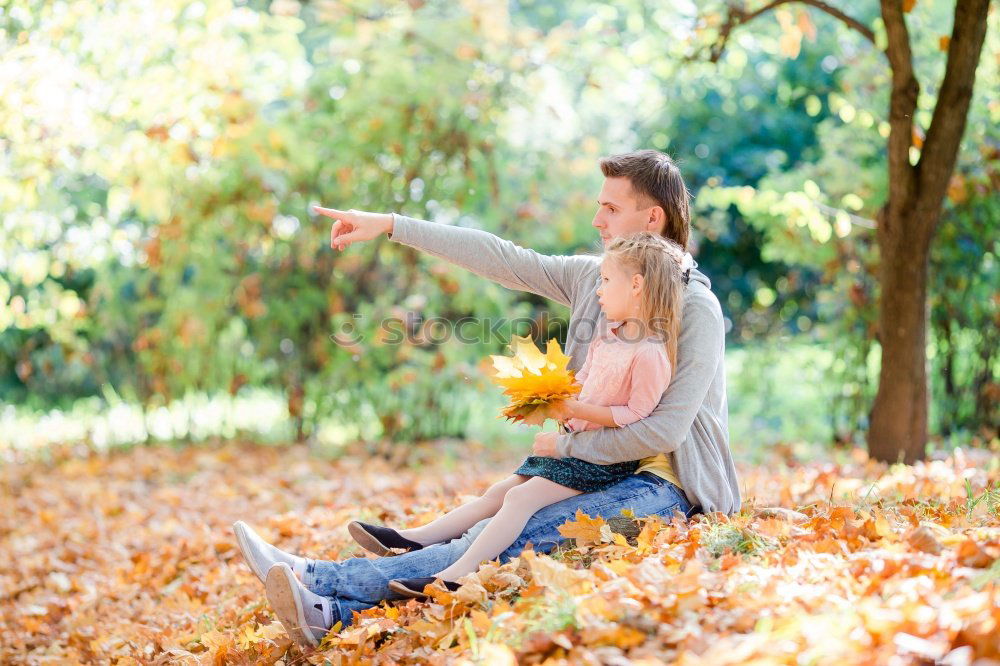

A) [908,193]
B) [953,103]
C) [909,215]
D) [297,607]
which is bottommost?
[297,607]

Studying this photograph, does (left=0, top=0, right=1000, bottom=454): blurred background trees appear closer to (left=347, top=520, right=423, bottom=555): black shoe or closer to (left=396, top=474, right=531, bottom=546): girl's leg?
(left=396, top=474, right=531, bottom=546): girl's leg

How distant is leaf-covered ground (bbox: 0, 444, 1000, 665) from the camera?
1913 millimetres

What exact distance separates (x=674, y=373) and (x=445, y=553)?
2.88 feet

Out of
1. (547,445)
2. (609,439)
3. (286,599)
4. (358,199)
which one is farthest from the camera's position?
(358,199)

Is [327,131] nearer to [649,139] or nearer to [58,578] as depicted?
[58,578]

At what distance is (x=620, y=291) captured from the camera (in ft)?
9.12

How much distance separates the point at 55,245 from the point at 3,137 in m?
2.33

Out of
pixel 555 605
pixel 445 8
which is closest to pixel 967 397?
pixel 445 8

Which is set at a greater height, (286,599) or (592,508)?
(592,508)

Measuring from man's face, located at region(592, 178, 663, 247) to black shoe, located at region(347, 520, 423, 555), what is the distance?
1.16 m

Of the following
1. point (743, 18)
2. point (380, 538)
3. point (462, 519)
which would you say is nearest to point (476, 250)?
point (462, 519)

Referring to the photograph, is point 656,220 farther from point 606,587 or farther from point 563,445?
point 606,587

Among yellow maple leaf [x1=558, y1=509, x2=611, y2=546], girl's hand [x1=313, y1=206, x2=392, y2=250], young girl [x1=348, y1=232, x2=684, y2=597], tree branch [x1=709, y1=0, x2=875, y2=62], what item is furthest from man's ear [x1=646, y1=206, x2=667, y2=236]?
tree branch [x1=709, y1=0, x2=875, y2=62]

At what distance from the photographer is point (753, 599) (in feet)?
6.92
